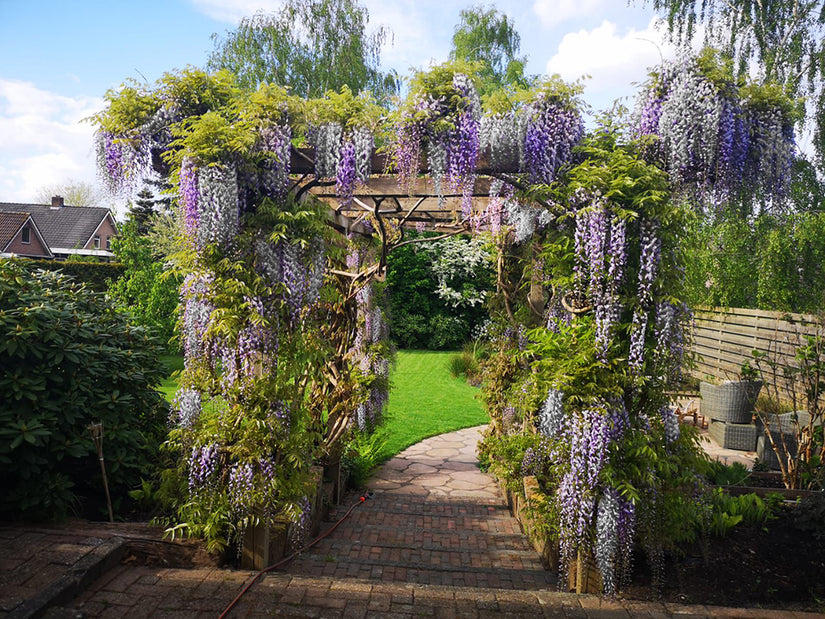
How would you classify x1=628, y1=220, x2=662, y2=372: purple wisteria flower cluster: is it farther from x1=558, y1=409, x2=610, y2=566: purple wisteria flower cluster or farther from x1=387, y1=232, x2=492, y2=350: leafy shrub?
x1=387, y1=232, x2=492, y2=350: leafy shrub

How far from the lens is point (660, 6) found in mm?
11586

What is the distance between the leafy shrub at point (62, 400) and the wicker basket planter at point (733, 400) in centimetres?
604

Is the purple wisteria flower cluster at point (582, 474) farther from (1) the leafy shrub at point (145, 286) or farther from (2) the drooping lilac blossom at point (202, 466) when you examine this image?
(1) the leafy shrub at point (145, 286)

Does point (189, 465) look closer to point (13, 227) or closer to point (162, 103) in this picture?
point (162, 103)

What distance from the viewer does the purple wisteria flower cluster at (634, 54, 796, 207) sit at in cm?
304

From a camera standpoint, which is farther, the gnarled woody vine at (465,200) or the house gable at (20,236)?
the house gable at (20,236)

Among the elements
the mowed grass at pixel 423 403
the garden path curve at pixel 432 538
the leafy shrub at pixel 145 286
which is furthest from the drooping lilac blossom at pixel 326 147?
the leafy shrub at pixel 145 286

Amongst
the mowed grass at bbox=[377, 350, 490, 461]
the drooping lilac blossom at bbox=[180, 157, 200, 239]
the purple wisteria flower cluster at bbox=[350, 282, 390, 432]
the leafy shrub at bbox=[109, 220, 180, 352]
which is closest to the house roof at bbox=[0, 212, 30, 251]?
the leafy shrub at bbox=[109, 220, 180, 352]

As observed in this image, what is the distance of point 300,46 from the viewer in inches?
567

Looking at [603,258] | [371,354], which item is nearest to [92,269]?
[371,354]

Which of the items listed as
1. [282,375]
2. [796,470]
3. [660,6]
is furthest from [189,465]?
[660,6]

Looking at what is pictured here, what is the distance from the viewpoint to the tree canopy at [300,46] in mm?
14227

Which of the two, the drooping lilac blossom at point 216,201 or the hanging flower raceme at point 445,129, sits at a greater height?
the hanging flower raceme at point 445,129

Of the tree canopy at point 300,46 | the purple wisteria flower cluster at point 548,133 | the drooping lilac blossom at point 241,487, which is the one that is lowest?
the drooping lilac blossom at point 241,487
